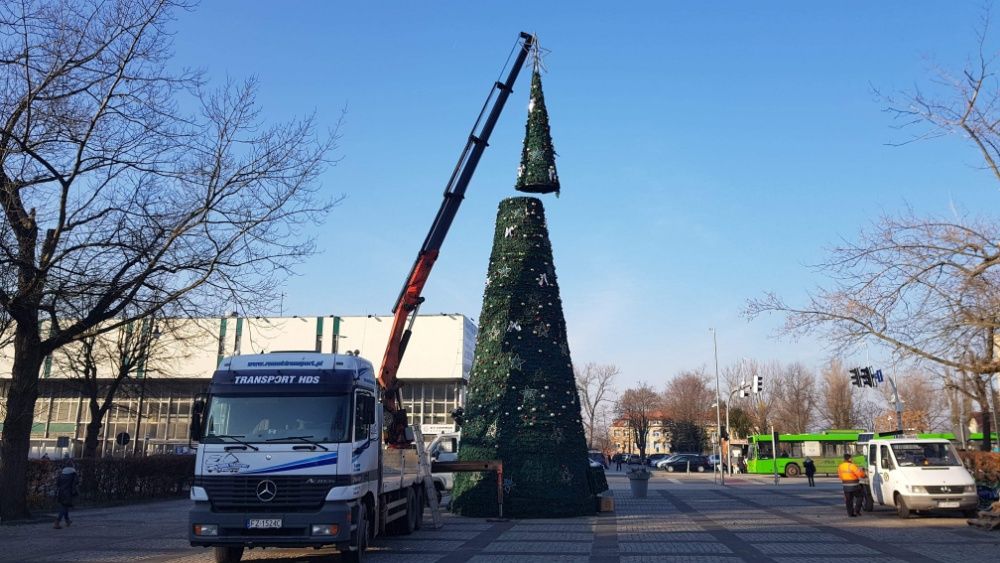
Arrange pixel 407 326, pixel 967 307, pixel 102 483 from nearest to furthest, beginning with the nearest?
1. pixel 967 307
2. pixel 407 326
3. pixel 102 483

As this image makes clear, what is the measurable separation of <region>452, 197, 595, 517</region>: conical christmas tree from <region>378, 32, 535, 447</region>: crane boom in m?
1.72

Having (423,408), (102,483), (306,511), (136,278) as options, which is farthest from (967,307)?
(423,408)

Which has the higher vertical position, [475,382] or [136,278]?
[136,278]

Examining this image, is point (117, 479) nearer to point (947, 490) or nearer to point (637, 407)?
point (947, 490)

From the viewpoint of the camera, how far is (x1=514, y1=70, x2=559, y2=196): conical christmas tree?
20953mm

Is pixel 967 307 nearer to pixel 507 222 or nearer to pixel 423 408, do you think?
pixel 507 222

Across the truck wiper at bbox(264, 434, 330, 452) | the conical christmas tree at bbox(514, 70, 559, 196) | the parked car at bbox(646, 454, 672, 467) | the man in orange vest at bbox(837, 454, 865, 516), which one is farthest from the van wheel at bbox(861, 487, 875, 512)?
the parked car at bbox(646, 454, 672, 467)

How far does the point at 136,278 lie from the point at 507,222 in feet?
30.4

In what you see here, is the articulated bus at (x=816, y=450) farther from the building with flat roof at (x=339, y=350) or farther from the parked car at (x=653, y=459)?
the parked car at (x=653, y=459)

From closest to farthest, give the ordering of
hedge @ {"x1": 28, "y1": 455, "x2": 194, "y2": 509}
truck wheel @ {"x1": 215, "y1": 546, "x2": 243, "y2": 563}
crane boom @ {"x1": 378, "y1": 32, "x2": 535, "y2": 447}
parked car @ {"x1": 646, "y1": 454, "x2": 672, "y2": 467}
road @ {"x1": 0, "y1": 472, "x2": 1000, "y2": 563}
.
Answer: truck wheel @ {"x1": 215, "y1": 546, "x2": 243, "y2": 563}, road @ {"x1": 0, "y1": 472, "x2": 1000, "y2": 563}, crane boom @ {"x1": 378, "y1": 32, "x2": 535, "y2": 447}, hedge @ {"x1": 28, "y1": 455, "x2": 194, "y2": 509}, parked car @ {"x1": 646, "y1": 454, "x2": 672, "y2": 467}

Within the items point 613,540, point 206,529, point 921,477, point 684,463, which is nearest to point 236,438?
point 206,529

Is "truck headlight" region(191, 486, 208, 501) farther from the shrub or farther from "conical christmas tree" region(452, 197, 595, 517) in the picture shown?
the shrub

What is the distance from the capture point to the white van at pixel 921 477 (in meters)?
17.8

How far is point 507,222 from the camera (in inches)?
822
